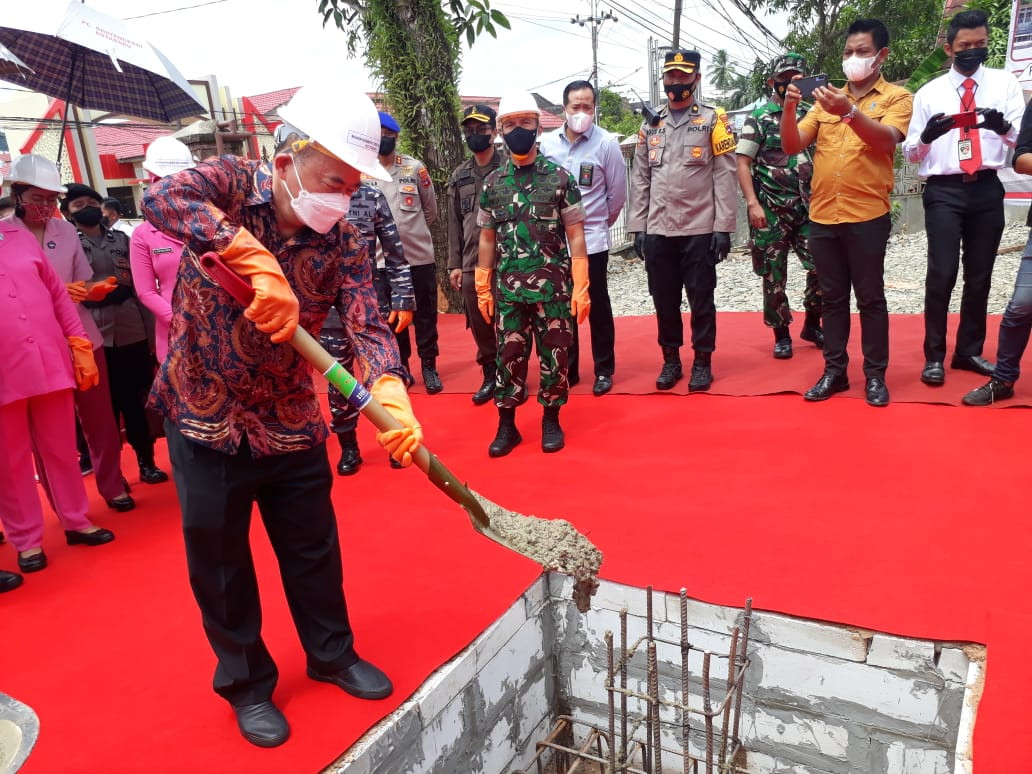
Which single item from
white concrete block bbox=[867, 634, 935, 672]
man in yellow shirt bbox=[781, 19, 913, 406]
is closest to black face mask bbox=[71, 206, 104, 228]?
man in yellow shirt bbox=[781, 19, 913, 406]

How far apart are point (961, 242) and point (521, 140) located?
222 cm

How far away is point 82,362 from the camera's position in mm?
2918

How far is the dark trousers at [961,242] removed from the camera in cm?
356

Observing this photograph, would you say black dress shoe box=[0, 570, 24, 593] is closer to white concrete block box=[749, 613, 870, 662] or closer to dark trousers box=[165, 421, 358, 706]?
dark trousers box=[165, 421, 358, 706]

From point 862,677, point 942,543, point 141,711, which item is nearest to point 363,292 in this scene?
point 141,711

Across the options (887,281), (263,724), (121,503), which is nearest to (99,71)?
(121,503)

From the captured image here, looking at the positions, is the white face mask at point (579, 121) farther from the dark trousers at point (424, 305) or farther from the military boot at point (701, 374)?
the military boot at point (701, 374)

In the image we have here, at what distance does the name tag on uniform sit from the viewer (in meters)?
4.18

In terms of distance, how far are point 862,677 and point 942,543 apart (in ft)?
2.00

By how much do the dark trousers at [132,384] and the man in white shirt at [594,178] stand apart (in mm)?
2131

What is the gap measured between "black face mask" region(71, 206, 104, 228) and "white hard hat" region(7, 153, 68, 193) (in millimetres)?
537

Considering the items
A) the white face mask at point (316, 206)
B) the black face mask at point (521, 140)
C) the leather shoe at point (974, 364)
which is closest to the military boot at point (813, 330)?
the leather shoe at point (974, 364)

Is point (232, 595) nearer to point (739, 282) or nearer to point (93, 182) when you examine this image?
point (739, 282)

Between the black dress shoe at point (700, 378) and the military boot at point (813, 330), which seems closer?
the black dress shoe at point (700, 378)
